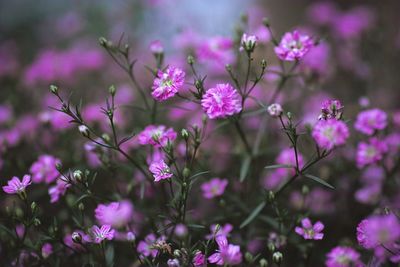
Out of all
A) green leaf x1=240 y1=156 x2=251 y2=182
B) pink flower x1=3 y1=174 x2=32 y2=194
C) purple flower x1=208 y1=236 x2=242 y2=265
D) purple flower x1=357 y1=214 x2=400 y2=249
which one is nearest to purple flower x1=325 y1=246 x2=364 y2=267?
purple flower x1=357 y1=214 x2=400 y2=249

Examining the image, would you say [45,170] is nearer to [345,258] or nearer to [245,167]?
[245,167]

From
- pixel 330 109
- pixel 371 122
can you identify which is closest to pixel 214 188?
pixel 330 109

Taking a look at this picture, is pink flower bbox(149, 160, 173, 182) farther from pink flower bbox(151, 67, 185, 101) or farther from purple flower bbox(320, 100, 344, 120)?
purple flower bbox(320, 100, 344, 120)

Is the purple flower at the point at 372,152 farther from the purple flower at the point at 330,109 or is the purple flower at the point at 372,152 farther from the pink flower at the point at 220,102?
the pink flower at the point at 220,102

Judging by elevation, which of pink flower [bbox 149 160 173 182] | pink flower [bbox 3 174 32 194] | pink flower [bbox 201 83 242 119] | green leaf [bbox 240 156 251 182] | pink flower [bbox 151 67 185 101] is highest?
pink flower [bbox 151 67 185 101]

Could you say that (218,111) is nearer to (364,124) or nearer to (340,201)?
(364,124)

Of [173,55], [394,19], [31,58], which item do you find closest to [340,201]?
[173,55]
